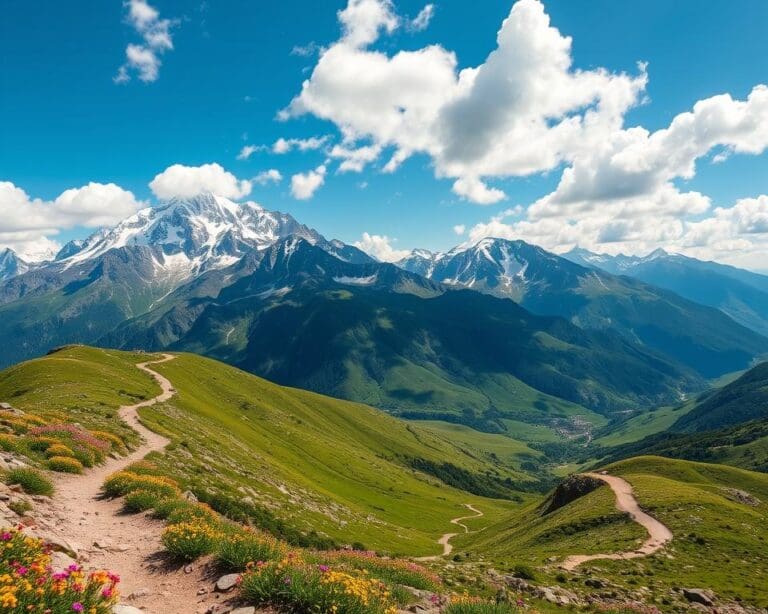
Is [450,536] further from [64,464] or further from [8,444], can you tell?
[8,444]

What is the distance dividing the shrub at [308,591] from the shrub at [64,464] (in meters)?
22.9

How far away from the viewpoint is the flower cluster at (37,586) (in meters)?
7.79

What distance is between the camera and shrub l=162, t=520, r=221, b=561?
51.2ft

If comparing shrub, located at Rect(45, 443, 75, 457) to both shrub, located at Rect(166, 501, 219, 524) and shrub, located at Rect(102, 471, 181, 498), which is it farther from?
shrub, located at Rect(166, 501, 219, 524)

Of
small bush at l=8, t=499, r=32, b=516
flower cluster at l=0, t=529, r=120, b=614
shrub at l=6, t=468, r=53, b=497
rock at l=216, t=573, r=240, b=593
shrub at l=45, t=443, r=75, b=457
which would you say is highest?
flower cluster at l=0, t=529, r=120, b=614

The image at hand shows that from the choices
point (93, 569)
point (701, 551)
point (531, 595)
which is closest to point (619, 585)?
point (531, 595)

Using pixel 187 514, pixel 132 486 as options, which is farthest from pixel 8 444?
pixel 187 514

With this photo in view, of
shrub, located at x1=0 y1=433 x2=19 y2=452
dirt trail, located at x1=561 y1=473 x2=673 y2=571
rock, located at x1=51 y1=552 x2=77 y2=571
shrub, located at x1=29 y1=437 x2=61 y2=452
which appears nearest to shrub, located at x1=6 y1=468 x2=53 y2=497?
shrub, located at x1=0 y1=433 x2=19 y2=452

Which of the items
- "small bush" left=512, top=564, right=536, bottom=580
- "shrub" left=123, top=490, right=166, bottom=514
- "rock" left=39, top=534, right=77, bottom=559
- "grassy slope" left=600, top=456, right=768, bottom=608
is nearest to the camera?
"rock" left=39, top=534, right=77, bottom=559

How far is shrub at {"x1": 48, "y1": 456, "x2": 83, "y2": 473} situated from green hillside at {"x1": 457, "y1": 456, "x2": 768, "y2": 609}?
120ft

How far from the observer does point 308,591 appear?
36.7 ft

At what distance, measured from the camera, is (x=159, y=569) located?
15703 mm

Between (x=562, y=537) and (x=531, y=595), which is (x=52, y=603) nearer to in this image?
(x=531, y=595)

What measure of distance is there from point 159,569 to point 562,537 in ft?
200
